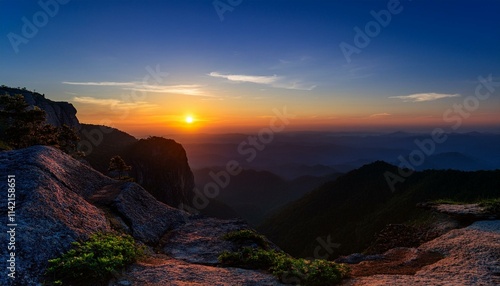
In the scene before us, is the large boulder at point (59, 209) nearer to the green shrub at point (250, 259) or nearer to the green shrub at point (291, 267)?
the green shrub at point (250, 259)

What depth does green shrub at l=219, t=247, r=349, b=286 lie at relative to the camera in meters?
10.7

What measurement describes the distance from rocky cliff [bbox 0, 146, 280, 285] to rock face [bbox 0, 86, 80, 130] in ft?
266

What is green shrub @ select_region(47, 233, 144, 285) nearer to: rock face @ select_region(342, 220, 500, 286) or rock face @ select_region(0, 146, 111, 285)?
rock face @ select_region(0, 146, 111, 285)

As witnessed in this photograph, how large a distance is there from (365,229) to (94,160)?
10344 centimetres

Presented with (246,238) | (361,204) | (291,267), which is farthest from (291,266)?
(361,204)

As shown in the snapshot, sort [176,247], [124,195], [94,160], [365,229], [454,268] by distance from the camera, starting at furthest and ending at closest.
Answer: [94,160] < [365,229] < [124,195] < [176,247] < [454,268]

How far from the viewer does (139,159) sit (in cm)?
14575

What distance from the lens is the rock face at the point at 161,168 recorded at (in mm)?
145500

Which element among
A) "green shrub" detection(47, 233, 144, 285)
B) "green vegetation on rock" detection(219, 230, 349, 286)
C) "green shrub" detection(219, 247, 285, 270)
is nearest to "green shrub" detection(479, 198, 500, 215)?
"green vegetation on rock" detection(219, 230, 349, 286)

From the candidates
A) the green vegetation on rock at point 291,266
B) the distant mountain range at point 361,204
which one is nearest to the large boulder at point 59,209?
the green vegetation on rock at point 291,266

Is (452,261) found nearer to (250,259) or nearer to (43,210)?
(250,259)

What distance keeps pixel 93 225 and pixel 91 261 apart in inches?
126

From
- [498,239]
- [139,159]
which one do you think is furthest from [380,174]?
[498,239]

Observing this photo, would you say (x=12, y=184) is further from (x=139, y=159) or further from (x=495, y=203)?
(x=139, y=159)
